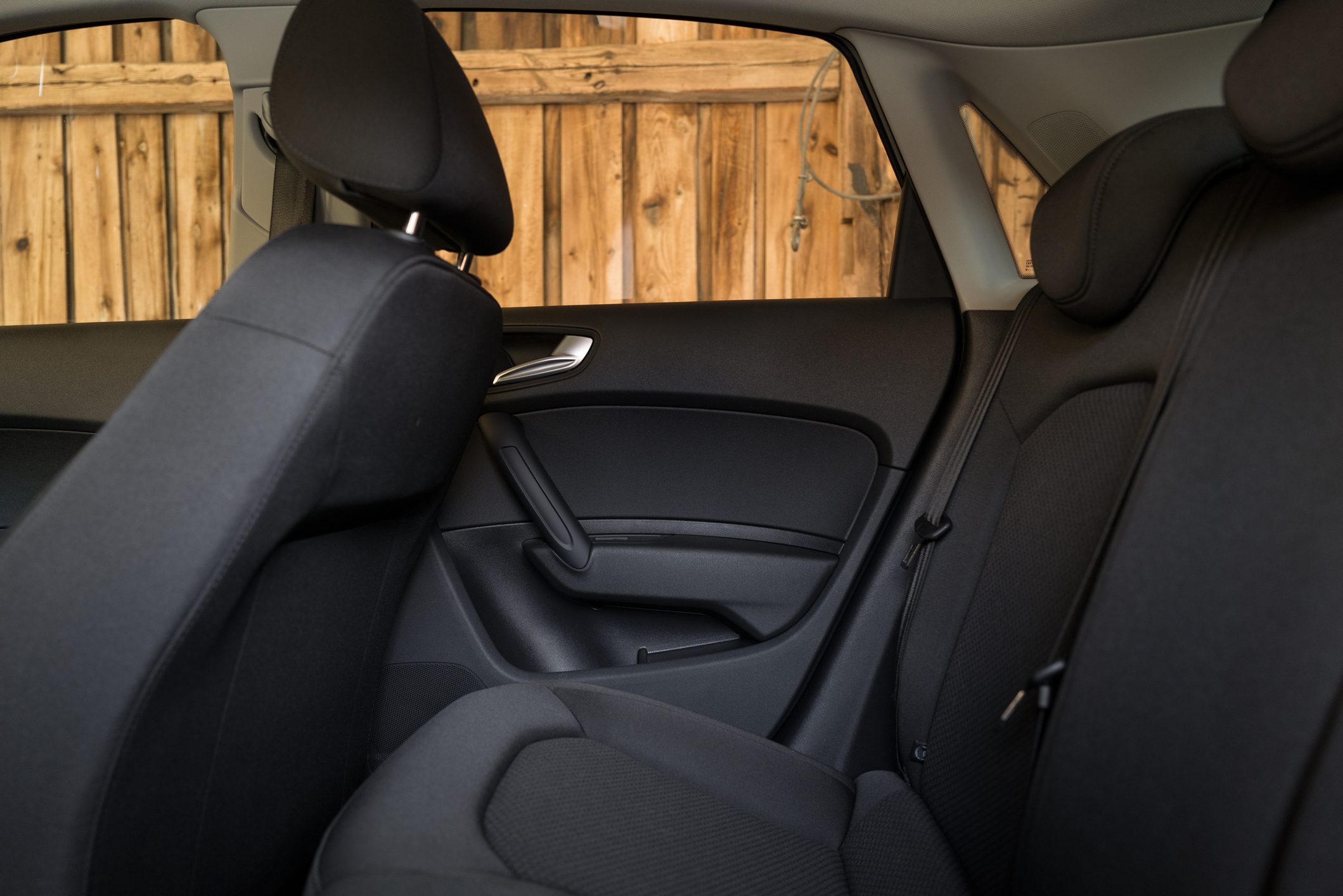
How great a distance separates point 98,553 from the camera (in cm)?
66

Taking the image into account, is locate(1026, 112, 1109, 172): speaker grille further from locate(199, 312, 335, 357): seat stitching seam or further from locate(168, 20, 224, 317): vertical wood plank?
locate(168, 20, 224, 317): vertical wood plank

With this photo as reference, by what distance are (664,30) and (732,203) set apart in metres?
0.44

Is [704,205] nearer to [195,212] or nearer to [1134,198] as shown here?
[195,212]

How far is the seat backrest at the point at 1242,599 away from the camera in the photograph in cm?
54

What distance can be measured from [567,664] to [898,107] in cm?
102

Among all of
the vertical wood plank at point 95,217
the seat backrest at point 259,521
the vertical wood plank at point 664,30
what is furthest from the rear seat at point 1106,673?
the vertical wood plank at point 95,217

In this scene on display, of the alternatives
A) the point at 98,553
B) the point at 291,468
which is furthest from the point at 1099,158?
the point at 98,553

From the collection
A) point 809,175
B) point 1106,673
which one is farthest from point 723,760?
point 809,175

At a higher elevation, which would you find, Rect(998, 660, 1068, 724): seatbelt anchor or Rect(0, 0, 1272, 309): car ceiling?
Rect(0, 0, 1272, 309): car ceiling

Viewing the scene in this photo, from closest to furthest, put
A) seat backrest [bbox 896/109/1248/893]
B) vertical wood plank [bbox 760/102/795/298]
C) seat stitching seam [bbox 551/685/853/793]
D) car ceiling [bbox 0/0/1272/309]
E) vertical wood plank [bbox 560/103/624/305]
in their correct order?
seat backrest [bbox 896/109/1248/893], seat stitching seam [bbox 551/685/853/793], car ceiling [bbox 0/0/1272/309], vertical wood plank [bbox 760/102/795/298], vertical wood plank [bbox 560/103/624/305]

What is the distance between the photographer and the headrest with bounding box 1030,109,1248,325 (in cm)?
82

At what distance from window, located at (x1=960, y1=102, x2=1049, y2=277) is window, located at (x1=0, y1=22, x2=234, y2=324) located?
1.26 metres

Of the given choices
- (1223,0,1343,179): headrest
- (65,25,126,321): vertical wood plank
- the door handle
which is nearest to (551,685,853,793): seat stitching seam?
the door handle

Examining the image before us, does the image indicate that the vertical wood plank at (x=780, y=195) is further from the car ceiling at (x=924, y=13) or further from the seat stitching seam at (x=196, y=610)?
the seat stitching seam at (x=196, y=610)
